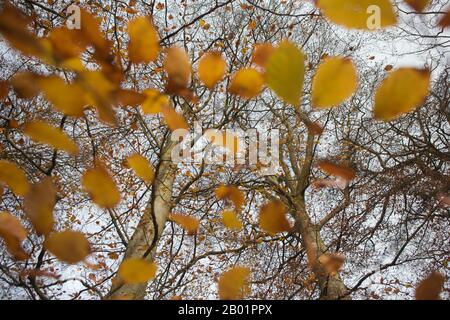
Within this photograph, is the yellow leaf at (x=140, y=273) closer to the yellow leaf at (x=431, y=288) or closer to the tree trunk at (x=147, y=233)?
the tree trunk at (x=147, y=233)

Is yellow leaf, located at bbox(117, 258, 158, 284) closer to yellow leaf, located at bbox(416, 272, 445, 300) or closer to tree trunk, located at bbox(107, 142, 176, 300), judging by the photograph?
tree trunk, located at bbox(107, 142, 176, 300)

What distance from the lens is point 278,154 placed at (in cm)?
602

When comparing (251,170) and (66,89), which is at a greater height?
(251,170)

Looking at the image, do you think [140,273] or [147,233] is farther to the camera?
[147,233]

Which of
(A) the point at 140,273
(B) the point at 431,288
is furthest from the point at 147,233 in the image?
(B) the point at 431,288

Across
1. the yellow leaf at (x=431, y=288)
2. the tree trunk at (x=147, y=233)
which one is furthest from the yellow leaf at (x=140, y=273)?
the yellow leaf at (x=431, y=288)

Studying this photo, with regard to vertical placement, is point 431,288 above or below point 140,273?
below

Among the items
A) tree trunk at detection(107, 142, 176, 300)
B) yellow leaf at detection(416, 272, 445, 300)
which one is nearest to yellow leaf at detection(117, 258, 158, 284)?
tree trunk at detection(107, 142, 176, 300)

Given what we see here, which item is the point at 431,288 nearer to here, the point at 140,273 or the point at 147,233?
the point at 140,273

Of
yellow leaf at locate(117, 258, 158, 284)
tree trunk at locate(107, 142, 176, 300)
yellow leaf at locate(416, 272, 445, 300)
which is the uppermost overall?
tree trunk at locate(107, 142, 176, 300)

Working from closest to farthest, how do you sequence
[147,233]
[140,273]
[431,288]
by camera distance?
[431,288] → [140,273] → [147,233]

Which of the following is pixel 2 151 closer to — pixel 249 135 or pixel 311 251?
pixel 249 135

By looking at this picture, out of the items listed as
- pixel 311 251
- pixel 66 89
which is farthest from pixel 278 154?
pixel 66 89
